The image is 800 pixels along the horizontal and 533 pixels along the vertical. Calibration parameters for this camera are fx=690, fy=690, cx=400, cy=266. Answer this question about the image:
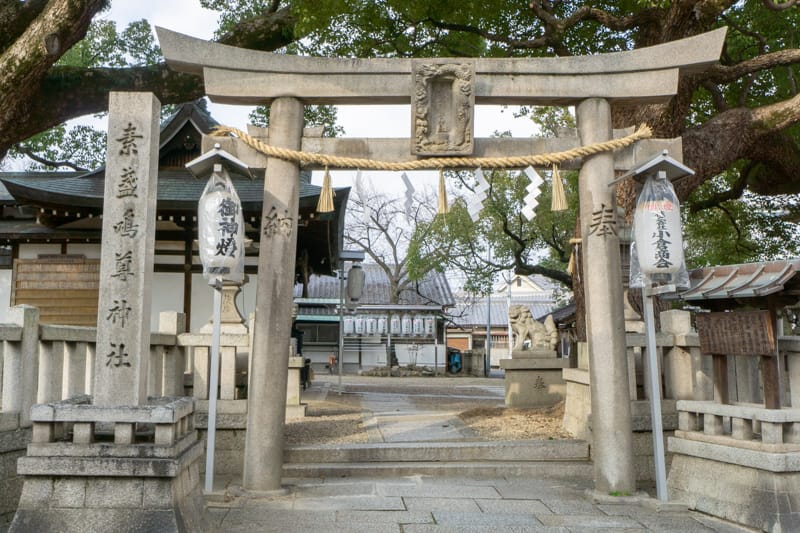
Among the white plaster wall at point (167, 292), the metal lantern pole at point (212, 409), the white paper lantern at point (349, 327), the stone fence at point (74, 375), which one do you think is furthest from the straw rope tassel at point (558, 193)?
the white paper lantern at point (349, 327)

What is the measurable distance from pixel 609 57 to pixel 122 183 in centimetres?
494

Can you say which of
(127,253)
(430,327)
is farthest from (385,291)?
(127,253)

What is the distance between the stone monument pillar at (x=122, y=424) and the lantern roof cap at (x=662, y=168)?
444cm

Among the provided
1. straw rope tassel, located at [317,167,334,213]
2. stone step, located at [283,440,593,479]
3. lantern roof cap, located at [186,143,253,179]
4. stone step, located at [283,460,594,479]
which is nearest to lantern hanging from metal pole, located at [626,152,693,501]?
stone step, located at [283,460,594,479]

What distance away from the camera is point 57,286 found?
14164mm

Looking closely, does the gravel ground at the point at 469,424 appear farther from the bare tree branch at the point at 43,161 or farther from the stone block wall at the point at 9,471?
the bare tree branch at the point at 43,161

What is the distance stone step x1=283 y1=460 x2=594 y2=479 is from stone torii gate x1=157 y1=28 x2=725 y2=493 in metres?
0.95

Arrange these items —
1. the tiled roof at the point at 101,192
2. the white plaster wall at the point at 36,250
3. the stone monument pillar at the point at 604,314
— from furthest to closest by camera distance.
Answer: the white plaster wall at the point at 36,250 → the tiled roof at the point at 101,192 → the stone monument pillar at the point at 604,314

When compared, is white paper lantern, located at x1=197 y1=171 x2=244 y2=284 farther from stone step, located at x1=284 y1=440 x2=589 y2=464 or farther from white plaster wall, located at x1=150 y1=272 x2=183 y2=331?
white plaster wall, located at x1=150 y1=272 x2=183 y2=331

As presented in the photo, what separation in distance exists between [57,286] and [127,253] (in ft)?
33.3

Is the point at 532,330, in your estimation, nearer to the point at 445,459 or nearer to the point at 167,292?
the point at 445,459

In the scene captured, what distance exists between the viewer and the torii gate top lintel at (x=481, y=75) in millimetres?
7070

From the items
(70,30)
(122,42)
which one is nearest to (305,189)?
(70,30)

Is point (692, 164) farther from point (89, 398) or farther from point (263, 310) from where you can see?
point (89, 398)
